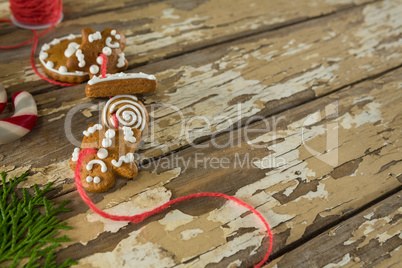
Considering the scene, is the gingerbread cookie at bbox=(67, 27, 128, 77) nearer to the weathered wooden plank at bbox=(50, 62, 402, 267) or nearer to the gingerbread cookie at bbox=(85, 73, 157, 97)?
the gingerbread cookie at bbox=(85, 73, 157, 97)

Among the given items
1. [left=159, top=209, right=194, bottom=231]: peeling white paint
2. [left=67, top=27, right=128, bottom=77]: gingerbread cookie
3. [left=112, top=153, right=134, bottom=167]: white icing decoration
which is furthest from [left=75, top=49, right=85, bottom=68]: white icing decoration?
[left=159, top=209, right=194, bottom=231]: peeling white paint

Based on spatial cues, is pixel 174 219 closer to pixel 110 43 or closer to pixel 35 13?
pixel 110 43

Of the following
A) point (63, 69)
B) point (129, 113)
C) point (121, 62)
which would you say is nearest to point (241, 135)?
point (129, 113)

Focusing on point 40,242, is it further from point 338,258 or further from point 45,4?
point 45,4

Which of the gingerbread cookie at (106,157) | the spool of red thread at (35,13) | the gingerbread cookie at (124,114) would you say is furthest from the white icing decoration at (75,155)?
the spool of red thread at (35,13)

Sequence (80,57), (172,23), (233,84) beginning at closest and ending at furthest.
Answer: (80,57) → (233,84) → (172,23)
